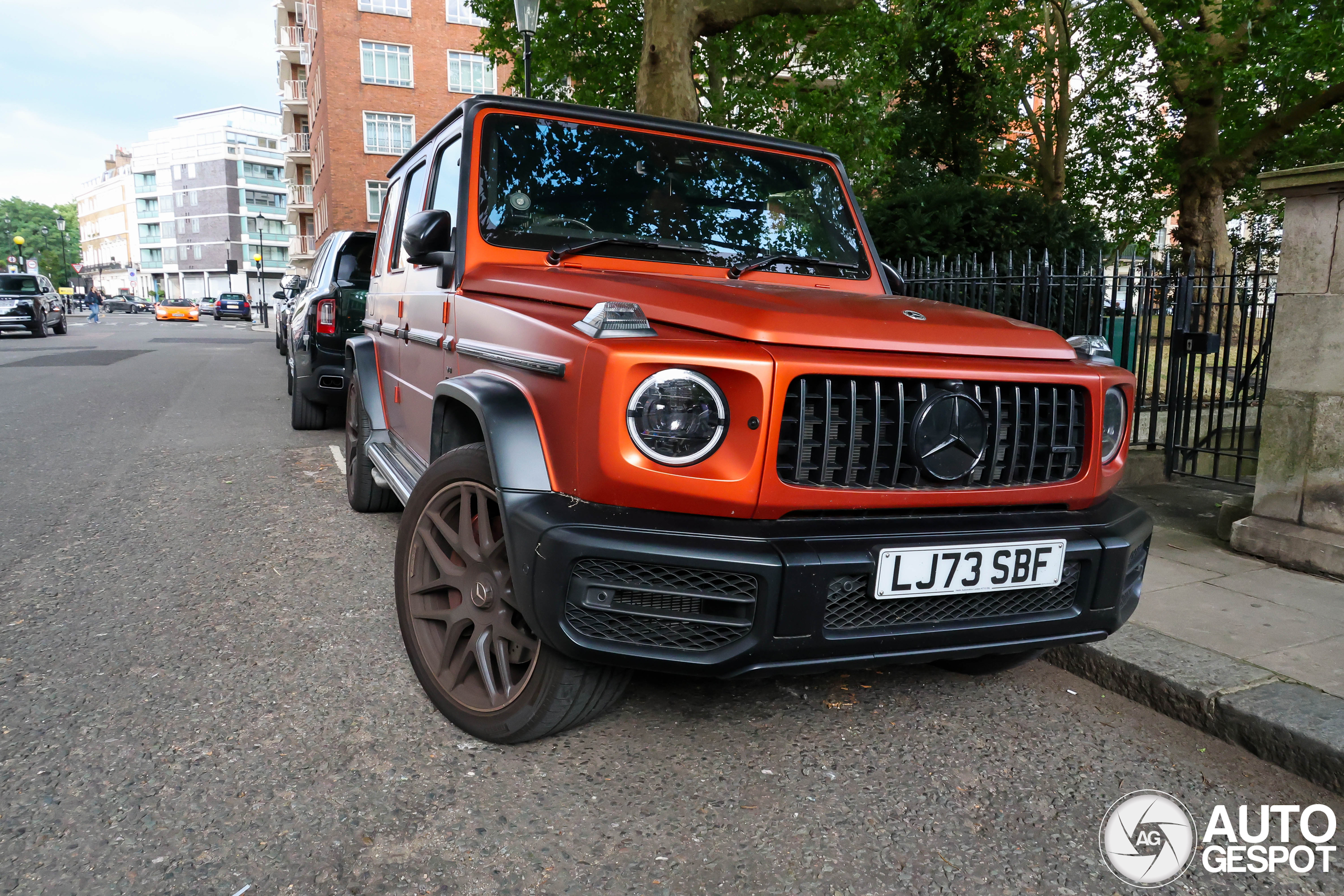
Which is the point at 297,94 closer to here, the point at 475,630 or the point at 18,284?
the point at 18,284

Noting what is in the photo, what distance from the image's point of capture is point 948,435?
232cm

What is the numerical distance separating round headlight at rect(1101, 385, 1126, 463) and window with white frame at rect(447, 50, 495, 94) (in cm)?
4182

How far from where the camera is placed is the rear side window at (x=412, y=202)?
13.0 ft

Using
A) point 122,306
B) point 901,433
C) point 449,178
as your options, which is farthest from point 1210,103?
point 122,306

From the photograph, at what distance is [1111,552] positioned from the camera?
7.98 ft

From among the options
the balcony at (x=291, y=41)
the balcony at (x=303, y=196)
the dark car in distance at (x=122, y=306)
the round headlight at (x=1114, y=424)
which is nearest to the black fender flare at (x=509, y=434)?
the round headlight at (x=1114, y=424)

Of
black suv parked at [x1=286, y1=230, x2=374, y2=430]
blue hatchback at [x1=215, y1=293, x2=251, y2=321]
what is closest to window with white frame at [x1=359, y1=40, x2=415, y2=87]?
blue hatchback at [x1=215, y1=293, x2=251, y2=321]

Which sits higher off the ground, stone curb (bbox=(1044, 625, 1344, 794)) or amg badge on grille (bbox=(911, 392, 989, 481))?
amg badge on grille (bbox=(911, 392, 989, 481))

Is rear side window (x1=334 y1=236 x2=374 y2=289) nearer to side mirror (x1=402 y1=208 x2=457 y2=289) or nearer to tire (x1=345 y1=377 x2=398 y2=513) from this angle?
tire (x1=345 y1=377 x2=398 y2=513)

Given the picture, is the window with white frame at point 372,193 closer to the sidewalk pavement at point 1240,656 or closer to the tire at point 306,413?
the tire at point 306,413

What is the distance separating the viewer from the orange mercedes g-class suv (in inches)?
81.7

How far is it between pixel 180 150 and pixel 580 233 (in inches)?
4454

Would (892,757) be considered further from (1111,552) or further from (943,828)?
(1111,552)

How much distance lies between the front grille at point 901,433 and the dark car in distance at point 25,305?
29.8 metres
